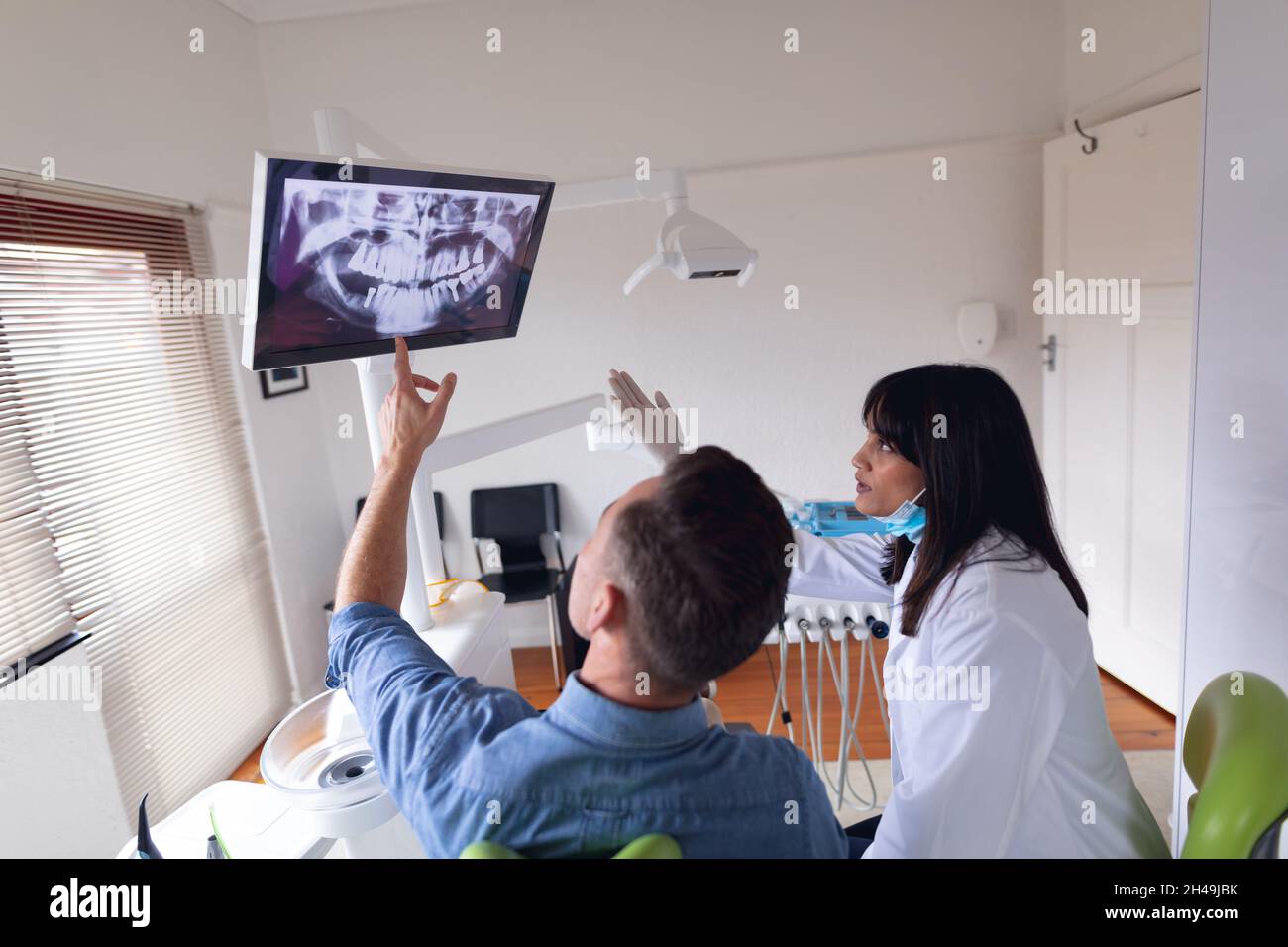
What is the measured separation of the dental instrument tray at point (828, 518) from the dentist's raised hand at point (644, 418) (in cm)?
36

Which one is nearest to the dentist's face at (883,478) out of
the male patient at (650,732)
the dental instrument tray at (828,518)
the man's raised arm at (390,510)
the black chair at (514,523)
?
the dental instrument tray at (828,518)

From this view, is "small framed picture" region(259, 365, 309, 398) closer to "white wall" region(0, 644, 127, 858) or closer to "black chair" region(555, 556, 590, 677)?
"white wall" region(0, 644, 127, 858)

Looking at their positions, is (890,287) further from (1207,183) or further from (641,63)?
(1207,183)

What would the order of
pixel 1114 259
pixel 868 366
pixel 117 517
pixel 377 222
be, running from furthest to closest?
pixel 868 366
pixel 1114 259
pixel 117 517
pixel 377 222

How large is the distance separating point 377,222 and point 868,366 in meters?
2.76

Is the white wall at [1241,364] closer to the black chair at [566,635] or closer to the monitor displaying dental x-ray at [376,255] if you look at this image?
the monitor displaying dental x-ray at [376,255]

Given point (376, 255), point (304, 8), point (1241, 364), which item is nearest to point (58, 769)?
point (376, 255)

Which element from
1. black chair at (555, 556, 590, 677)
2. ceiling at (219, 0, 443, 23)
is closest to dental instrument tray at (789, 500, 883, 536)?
black chair at (555, 556, 590, 677)

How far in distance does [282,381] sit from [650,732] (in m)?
2.95

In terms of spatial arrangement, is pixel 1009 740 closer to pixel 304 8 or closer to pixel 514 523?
pixel 514 523

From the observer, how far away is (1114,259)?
267cm

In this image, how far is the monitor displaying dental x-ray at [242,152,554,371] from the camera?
91 centimetres
